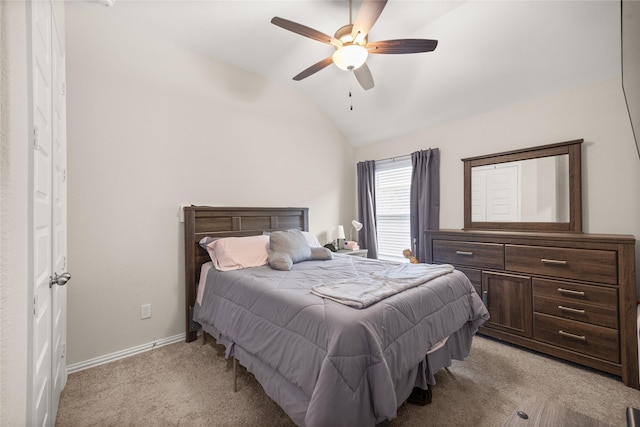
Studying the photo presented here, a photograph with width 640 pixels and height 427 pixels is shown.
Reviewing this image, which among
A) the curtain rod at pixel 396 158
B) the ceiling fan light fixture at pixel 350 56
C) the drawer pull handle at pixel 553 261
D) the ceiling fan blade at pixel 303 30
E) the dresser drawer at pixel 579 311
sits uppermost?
the ceiling fan blade at pixel 303 30

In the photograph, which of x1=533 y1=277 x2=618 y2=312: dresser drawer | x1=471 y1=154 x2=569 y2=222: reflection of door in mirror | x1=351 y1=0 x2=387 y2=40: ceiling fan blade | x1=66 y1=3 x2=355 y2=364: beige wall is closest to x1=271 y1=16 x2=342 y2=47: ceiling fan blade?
x1=351 y1=0 x2=387 y2=40: ceiling fan blade

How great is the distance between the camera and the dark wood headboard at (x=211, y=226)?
2.60 m

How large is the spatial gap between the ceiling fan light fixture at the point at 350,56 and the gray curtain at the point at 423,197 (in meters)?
1.91

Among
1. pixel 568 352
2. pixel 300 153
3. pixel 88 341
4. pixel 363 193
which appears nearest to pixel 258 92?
pixel 300 153

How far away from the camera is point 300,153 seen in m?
3.76

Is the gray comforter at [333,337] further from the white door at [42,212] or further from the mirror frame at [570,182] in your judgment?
the mirror frame at [570,182]

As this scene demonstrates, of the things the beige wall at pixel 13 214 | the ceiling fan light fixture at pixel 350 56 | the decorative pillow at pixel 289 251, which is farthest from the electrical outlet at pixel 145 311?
the ceiling fan light fixture at pixel 350 56

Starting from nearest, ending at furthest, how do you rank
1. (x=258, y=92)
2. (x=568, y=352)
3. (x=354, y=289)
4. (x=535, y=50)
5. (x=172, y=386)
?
(x=354, y=289)
(x=172, y=386)
(x=568, y=352)
(x=535, y=50)
(x=258, y=92)

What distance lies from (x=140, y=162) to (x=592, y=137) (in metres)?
4.09

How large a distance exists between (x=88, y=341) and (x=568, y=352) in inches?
152

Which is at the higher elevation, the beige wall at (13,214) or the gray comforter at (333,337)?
the beige wall at (13,214)

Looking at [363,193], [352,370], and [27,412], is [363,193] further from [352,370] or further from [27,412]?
[27,412]

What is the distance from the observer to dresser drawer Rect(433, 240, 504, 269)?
2.51 metres

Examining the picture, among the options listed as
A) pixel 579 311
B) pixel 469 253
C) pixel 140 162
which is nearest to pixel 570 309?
pixel 579 311
